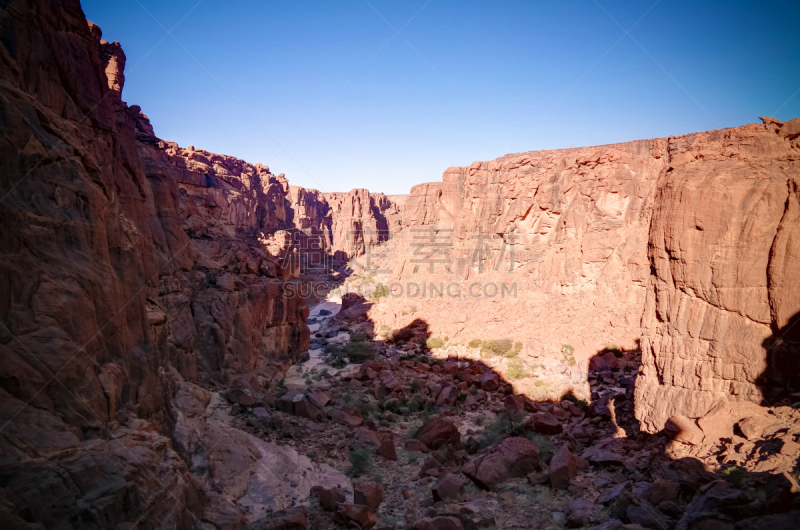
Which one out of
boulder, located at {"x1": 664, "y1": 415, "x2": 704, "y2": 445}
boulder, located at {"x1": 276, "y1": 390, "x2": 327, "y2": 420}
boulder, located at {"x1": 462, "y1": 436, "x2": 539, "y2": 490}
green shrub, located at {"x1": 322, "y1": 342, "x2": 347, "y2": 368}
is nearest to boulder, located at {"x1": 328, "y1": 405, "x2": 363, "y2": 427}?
boulder, located at {"x1": 276, "y1": 390, "x2": 327, "y2": 420}

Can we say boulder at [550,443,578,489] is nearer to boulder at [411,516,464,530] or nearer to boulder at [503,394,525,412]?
boulder at [411,516,464,530]

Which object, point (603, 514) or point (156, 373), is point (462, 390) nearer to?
point (603, 514)

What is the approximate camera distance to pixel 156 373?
A: 740cm

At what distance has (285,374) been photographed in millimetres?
20250

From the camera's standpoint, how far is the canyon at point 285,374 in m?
4.71

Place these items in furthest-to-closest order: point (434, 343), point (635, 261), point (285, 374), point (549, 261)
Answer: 1. point (434, 343)
2. point (549, 261)
3. point (635, 261)
4. point (285, 374)

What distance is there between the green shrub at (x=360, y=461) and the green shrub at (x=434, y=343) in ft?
50.7

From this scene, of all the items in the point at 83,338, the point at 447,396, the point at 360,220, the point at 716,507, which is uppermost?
the point at 360,220

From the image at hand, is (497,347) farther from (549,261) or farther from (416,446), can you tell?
(416,446)

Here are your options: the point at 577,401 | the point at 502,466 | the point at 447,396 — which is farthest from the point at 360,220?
the point at 502,466

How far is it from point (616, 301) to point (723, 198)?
16.5 m

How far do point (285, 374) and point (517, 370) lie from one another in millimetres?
11705

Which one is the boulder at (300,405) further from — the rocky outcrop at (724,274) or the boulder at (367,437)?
the rocky outcrop at (724,274)

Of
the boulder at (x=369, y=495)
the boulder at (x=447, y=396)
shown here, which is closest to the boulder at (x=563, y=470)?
the boulder at (x=369, y=495)
